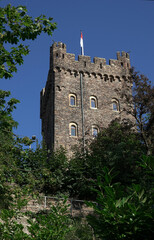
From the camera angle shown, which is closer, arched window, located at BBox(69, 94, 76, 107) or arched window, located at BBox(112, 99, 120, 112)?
arched window, located at BBox(69, 94, 76, 107)

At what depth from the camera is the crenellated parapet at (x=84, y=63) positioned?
108ft

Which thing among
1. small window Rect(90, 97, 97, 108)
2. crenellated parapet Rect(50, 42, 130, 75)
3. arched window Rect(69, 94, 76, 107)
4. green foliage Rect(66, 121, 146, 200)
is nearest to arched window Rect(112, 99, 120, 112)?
small window Rect(90, 97, 97, 108)

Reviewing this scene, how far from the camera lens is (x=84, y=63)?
34.1 m

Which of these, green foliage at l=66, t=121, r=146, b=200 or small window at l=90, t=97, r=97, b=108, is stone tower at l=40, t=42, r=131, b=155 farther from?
green foliage at l=66, t=121, r=146, b=200

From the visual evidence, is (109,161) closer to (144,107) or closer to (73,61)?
(144,107)

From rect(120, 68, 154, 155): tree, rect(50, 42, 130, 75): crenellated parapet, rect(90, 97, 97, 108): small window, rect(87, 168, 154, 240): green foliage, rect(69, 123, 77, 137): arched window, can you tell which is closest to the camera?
rect(87, 168, 154, 240): green foliage

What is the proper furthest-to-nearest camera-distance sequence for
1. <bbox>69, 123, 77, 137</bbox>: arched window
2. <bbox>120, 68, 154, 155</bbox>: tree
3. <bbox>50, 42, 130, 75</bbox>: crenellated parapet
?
1. <bbox>50, 42, 130, 75</bbox>: crenellated parapet
2. <bbox>69, 123, 77, 137</bbox>: arched window
3. <bbox>120, 68, 154, 155</bbox>: tree

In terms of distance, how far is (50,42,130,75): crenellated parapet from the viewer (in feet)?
108

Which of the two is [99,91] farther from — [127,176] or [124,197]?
[124,197]

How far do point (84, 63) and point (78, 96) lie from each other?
14.1 ft

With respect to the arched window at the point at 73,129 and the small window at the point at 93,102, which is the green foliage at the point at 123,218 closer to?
the arched window at the point at 73,129

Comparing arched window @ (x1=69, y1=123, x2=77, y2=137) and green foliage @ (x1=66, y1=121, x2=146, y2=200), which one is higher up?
arched window @ (x1=69, y1=123, x2=77, y2=137)

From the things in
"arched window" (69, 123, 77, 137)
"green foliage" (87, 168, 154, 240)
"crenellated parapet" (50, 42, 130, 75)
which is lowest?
"green foliage" (87, 168, 154, 240)

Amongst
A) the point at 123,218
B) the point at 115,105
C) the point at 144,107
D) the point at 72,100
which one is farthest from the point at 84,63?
the point at 123,218
